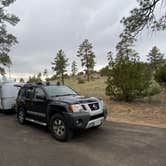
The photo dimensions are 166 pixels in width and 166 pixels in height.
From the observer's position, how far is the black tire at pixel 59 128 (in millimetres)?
5555

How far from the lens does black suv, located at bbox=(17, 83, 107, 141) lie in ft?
17.9

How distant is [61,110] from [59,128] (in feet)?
1.85

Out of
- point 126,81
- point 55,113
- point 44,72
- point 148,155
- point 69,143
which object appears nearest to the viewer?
point 148,155

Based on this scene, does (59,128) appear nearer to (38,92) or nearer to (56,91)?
(56,91)

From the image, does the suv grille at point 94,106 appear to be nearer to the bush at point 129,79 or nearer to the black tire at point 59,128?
the black tire at point 59,128

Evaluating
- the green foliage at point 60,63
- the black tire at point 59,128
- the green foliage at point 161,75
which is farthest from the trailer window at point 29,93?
the green foliage at point 60,63

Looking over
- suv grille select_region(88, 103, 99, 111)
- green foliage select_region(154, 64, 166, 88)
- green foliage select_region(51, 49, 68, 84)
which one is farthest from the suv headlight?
green foliage select_region(51, 49, 68, 84)

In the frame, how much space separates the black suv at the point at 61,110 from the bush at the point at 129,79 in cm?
586

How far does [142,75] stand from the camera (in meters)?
12.3

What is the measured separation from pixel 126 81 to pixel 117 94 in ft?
4.47

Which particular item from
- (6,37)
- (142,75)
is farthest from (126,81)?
(6,37)

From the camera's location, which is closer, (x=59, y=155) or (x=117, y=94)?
(x=59, y=155)

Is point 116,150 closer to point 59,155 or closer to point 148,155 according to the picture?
point 148,155

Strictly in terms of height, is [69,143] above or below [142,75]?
below
